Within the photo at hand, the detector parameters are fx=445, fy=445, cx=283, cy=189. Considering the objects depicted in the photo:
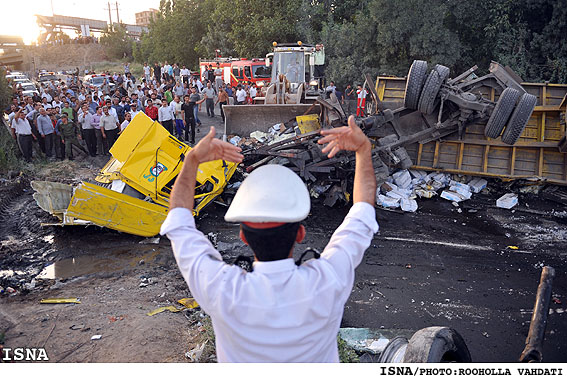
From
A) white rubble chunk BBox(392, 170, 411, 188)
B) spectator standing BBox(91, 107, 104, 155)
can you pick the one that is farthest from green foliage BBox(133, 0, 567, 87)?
spectator standing BBox(91, 107, 104, 155)

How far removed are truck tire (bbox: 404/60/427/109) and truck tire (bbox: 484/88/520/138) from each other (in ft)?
5.00

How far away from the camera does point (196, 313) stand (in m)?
5.27

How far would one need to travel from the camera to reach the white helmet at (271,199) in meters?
1.48

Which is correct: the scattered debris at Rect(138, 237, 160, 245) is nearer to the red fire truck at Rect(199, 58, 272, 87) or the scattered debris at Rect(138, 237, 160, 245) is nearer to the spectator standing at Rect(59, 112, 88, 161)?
the spectator standing at Rect(59, 112, 88, 161)

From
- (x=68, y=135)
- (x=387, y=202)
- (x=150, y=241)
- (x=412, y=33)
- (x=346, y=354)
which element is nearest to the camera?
(x=346, y=354)

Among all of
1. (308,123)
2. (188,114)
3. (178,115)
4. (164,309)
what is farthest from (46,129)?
(164,309)

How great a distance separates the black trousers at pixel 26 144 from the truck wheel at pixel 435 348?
12.0 metres

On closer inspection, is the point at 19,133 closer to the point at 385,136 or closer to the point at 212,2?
the point at 385,136

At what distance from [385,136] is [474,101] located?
1971mm

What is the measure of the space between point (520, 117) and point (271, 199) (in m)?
8.51

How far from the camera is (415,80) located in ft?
30.3

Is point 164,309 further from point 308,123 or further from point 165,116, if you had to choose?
point 165,116
